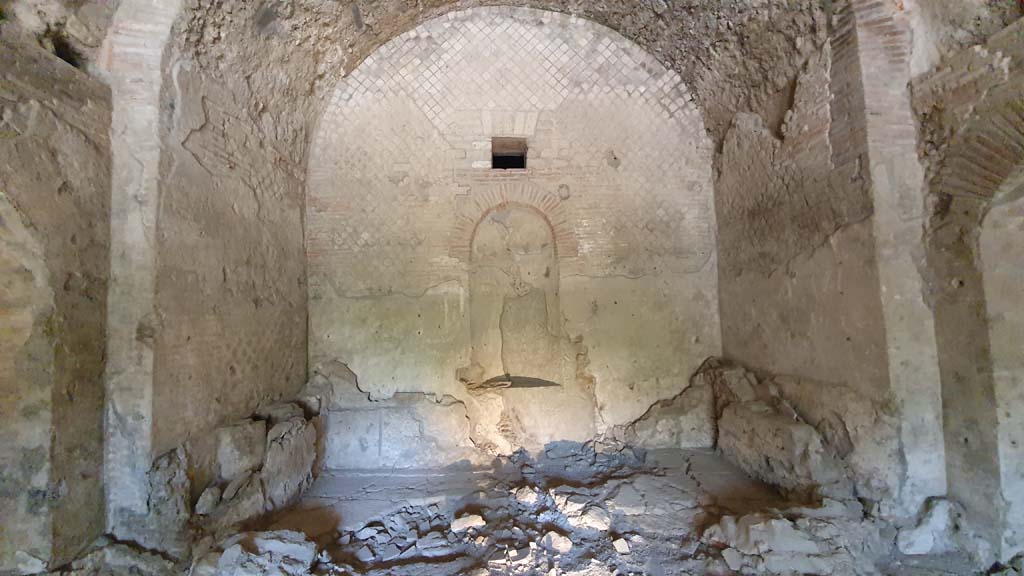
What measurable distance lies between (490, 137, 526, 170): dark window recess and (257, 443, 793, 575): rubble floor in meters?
3.18

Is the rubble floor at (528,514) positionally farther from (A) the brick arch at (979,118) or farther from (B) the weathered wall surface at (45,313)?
(A) the brick arch at (979,118)

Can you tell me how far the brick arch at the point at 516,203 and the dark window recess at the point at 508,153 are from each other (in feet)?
1.05

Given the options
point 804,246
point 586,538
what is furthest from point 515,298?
point 804,246

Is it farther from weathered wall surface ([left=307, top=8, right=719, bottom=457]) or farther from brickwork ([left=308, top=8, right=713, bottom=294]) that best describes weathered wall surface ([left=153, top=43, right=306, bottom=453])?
brickwork ([left=308, top=8, right=713, bottom=294])

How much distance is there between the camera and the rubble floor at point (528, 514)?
2691mm

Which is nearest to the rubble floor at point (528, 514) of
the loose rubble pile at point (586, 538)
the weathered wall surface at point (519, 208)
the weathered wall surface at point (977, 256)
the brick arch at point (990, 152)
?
the loose rubble pile at point (586, 538)

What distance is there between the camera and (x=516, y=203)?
464 centimetres

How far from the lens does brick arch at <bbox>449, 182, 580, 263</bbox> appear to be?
4539 millimetres

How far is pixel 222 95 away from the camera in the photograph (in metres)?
3.18

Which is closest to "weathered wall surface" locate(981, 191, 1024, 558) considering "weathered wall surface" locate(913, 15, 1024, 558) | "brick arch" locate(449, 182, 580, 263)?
"weathered wall surface" locate(913, 15, 1024, 558)

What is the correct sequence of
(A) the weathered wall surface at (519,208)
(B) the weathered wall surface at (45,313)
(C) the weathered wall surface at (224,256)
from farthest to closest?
(A) the weathered wall surface at (519,208)
(C) the weathered wall surface at (224,256)
(B) the weathered wall surface at (45,313)

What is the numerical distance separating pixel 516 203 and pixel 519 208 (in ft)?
0.38

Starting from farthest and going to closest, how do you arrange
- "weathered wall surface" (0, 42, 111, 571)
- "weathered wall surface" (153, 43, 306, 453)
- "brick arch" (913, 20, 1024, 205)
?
1. "weathered wall surface" (153, 43, 306, 453)
2. "brick arch" (913, 20, 1024, 205)
3. "weathered wall surface" (0, 42, 111, 571)

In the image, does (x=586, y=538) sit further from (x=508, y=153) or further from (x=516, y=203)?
(x=508, y=153)
